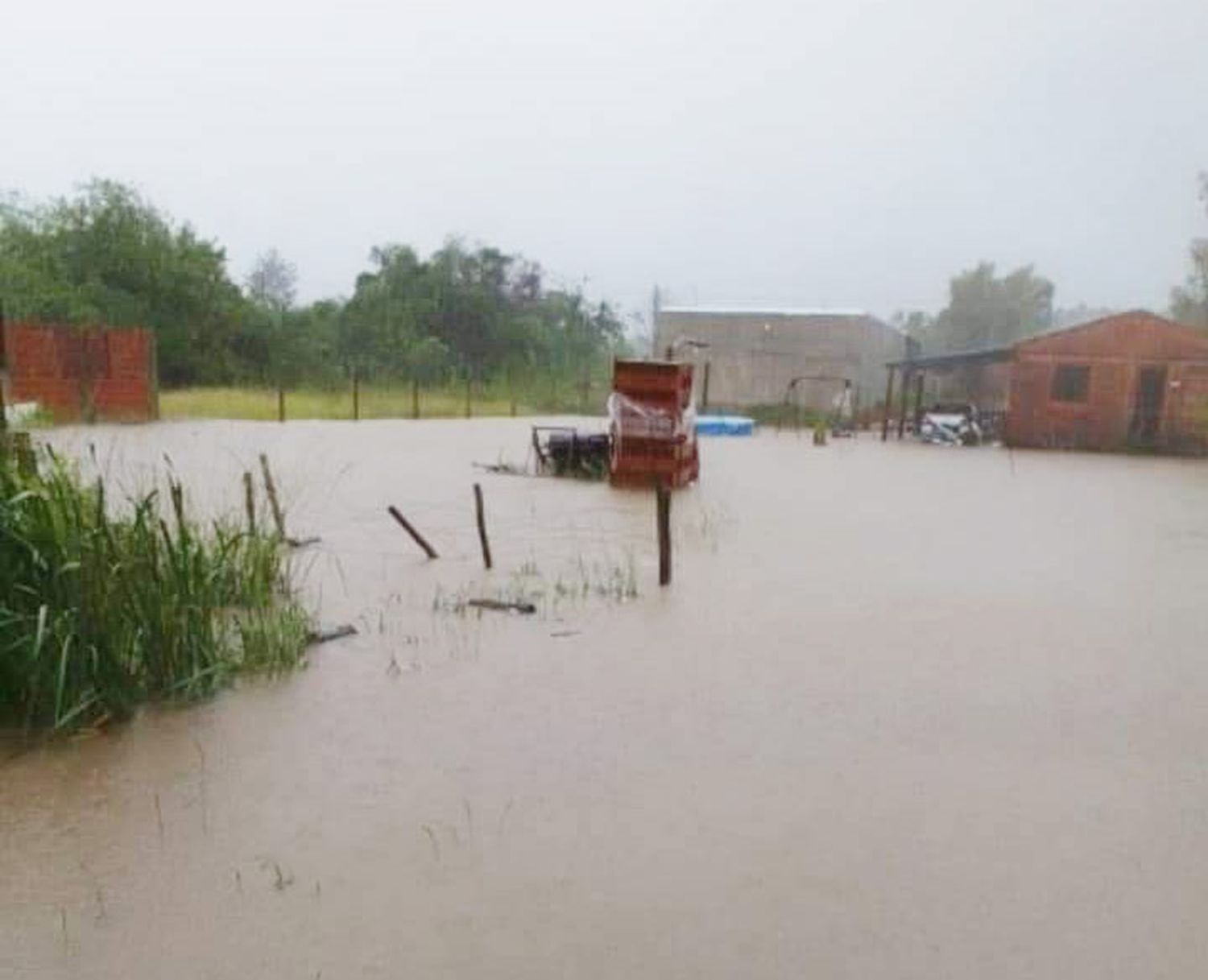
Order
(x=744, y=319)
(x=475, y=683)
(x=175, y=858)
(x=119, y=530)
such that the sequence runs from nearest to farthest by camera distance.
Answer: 1. (x=175, y=858)
2. (x=119, y=530)
3. (x=475, y=683)
4. (x=744, y=319)

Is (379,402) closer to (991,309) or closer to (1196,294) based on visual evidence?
(1196,294)

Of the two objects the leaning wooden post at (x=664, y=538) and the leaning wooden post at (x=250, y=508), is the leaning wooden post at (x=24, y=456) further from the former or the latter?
the leaning wooden post at (x=664, y=538)

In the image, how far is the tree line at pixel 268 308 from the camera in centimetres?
2953

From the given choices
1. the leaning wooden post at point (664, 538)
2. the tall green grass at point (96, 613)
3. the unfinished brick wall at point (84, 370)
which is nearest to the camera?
the tall green grass at point (96, 613)

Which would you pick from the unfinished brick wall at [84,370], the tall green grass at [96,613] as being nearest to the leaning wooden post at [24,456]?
the tall green grass at [96,613]

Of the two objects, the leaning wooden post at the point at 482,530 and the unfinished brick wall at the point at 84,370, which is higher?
the unfinished brick wall at the point at 84,370

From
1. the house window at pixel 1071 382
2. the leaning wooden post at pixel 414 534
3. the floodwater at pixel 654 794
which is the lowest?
the floodwater at pixel 654 794

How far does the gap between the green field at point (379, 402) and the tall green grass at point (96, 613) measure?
18.7 meters

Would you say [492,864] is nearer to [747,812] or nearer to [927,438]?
[747,812]

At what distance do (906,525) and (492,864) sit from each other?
373 inches

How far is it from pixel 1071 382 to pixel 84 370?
887 inches

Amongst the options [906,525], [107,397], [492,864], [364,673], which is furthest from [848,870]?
[107,397]

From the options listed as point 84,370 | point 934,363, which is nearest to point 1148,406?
point 934,363

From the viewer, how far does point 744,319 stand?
40.1 m
